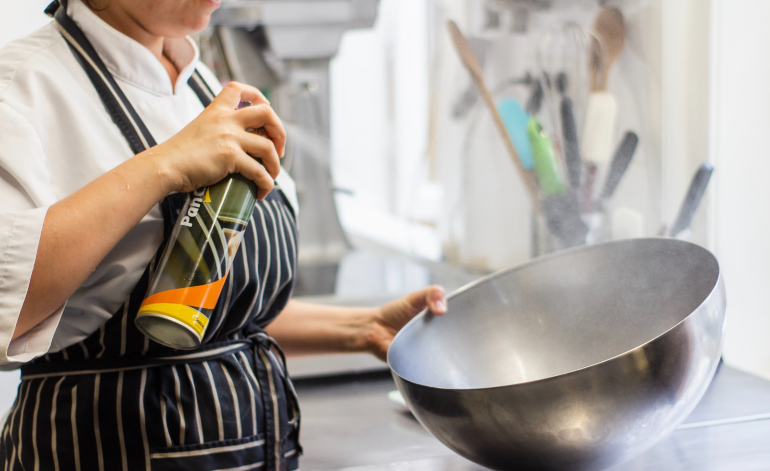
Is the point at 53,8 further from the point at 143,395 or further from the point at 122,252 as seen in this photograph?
the point at 143,395

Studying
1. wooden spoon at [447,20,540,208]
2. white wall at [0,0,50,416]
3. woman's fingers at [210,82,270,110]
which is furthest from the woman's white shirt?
wooden spoon at [447,20,540,208]

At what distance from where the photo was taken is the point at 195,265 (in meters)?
0.51

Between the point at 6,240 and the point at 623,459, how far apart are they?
499 millimetres

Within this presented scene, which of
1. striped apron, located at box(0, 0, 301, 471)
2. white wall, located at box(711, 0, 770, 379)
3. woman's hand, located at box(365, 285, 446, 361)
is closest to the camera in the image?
striped apron, located at box(0, 0, 301, 471)

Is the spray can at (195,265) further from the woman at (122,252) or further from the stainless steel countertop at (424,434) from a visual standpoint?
the stainless steel countertop at (424,434)

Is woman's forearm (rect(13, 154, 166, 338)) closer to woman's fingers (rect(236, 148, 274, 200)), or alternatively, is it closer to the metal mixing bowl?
woman's fingers (rect(236, 148, 274, 200))

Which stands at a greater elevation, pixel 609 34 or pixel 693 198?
pixel 609 34

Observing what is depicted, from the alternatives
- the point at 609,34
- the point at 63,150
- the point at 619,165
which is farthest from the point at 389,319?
the point at 609,34

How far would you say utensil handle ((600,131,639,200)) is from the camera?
1.18m

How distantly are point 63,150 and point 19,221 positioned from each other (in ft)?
0.39

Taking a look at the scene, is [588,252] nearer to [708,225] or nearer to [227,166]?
[227,166]

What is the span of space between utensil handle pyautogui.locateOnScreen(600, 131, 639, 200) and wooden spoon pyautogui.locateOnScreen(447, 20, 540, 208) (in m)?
0.12

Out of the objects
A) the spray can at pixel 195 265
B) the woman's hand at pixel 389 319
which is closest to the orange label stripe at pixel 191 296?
the spray can at pixel 195 265

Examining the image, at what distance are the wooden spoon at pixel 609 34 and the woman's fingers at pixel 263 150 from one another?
818 mm
